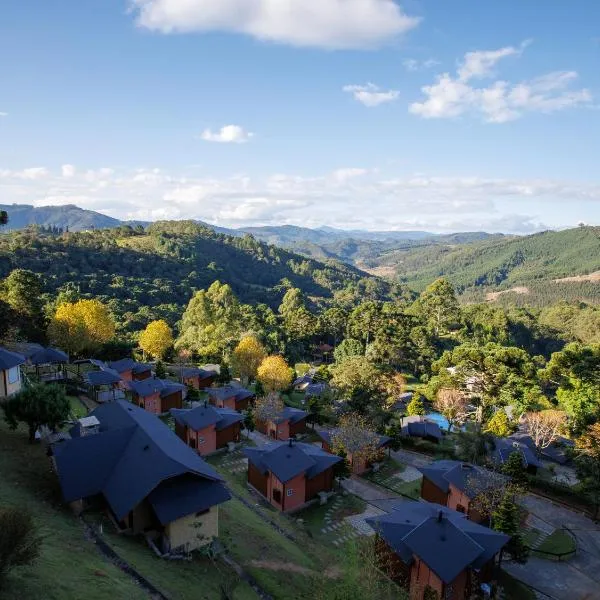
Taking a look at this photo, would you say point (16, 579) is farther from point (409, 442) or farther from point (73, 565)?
point (409, 442)

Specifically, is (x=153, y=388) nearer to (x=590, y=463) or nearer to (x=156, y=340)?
(x=156, y=340)

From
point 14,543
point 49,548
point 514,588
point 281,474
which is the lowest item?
point 514,588

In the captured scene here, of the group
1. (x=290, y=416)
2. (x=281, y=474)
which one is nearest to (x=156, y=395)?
(x=290, y=416)

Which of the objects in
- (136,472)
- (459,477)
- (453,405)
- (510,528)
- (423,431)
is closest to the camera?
(136,472)

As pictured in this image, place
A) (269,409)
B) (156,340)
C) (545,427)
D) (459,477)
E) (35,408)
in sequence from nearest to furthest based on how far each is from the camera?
(35,408), (459,477), (545,427), (269,409), (156,340)

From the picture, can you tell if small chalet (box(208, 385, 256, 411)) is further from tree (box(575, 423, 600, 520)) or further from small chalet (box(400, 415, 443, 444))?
tree (box(575, 423, 600, 520))

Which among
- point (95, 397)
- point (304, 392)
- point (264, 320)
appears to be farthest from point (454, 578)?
point (264, 320)
